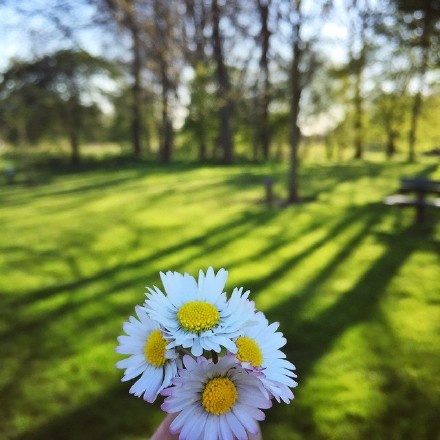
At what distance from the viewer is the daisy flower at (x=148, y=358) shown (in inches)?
28.7

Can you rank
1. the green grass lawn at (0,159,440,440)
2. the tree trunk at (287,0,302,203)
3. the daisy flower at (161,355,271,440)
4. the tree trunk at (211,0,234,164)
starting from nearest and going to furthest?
the daisy flower at (161,355,271,440)
the green grass lawn at (0,159,440,440)
the tree trunk at (287,0,302,203)
the tree trunk at (211,0,234,164)

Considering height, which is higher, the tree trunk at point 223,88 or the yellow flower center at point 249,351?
the tree trunk at point 223,88

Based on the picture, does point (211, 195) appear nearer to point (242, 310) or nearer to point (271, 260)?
point (271, 260)

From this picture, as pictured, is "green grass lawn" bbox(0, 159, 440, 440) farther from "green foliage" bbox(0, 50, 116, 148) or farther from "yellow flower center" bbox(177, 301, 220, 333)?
"green foliage" bbox(0, 50, 116, 148)

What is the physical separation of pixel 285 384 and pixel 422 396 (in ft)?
8.96

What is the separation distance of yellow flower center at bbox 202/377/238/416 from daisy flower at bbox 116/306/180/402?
0.06 m

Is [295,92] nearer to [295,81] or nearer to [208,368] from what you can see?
[295,81]

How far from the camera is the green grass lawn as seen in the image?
9.43ft

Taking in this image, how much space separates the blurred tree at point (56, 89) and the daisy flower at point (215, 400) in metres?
23.5

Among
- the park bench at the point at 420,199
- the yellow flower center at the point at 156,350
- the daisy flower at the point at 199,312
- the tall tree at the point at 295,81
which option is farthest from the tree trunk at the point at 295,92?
the yellow flower center at the point at 156,350

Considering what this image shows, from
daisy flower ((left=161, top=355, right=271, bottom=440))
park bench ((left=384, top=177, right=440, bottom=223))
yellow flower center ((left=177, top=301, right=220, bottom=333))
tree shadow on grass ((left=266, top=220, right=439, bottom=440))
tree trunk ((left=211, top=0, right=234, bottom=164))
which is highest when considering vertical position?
tree trunk ((left=211, top=0, right=234, bottom=164))

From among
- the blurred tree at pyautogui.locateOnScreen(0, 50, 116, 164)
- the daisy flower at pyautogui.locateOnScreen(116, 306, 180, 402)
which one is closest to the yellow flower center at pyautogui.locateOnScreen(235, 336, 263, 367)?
the daisy flower at pyautogui.locateOnScreen(116, 306, 180, 402)

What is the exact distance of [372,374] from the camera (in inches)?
127

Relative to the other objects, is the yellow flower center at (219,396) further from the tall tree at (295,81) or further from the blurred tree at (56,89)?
the blurred tree at (56,89)
